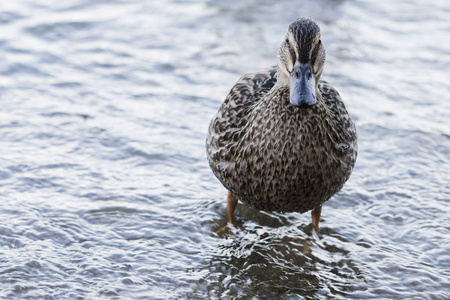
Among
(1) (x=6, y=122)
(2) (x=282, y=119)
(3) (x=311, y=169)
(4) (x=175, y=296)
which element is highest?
(2) (x=282, y=119)

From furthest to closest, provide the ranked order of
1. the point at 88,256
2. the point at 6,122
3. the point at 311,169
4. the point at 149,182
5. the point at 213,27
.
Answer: the point at 213,27
the point at 6,122
the point at 149,182
the point at 88,256
the point at 311,169

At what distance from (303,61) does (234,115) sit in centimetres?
77

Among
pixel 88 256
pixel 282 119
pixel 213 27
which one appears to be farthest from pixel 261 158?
pixel 213 27

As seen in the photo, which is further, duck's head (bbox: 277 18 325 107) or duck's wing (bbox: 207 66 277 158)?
duck's wing (bbox: 207 66 277 158)

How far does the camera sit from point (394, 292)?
475 centimetres

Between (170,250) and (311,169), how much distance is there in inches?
47.7

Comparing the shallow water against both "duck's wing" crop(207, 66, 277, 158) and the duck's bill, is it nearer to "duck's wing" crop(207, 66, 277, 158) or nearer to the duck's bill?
"duck's wing" crop(207, 66, 277, 158)

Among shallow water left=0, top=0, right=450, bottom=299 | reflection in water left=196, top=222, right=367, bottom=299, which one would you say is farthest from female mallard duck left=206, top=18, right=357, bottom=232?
shallow water left=0, top=0, right=450, bottom=299

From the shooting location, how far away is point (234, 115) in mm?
5035

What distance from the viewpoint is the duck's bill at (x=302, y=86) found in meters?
4.29

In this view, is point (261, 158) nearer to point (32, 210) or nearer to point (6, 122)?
point (32, 210)

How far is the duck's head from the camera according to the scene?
4328 millimetres

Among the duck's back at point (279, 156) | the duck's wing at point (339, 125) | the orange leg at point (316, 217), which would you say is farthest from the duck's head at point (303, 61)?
the orange leg at point (316, 217)

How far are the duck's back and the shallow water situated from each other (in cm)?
58
